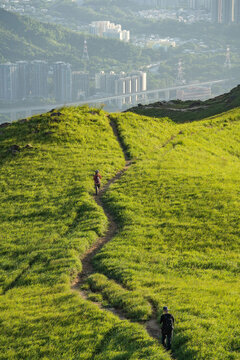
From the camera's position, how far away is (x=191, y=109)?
220 ft

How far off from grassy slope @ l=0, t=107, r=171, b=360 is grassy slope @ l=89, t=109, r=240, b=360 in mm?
1539

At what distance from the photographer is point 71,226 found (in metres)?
29.3

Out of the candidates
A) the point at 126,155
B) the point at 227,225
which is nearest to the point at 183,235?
the point at 227,225

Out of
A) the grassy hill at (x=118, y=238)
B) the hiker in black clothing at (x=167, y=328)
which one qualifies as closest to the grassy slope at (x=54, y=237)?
the grassy hill at (x=118, y=238)

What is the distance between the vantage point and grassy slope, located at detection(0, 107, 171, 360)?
17500mm

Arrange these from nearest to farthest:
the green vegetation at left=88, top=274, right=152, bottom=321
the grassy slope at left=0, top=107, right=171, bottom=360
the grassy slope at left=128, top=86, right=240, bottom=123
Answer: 1. the grassy slope at left=0, top=107, right=171, bottom=360
2. the green vegetation at left=88, top=274, right=152, bottom=321
3. the grassy slope at left=128, top=86, right=240, bottom=123

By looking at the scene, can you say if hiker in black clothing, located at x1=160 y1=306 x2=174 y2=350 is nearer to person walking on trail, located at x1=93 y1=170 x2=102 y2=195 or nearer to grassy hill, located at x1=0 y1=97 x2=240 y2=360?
grassy hill, located at x1=0 y1=97 x2=240 y2=360

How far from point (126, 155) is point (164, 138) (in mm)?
6610

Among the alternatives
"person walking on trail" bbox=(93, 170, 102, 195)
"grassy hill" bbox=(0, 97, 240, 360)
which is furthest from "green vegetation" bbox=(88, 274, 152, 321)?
"person walking on trail" bbox=(93, 170, 102, 195)

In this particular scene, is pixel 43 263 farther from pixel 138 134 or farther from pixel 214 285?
pixel 138 134

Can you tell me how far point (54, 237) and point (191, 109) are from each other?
43.3 metres

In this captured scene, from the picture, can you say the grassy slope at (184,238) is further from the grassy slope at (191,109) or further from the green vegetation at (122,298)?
the grassy slope at (191,109)

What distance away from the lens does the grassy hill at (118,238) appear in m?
17.6

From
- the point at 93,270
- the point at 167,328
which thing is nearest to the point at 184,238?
the point at 93,270
